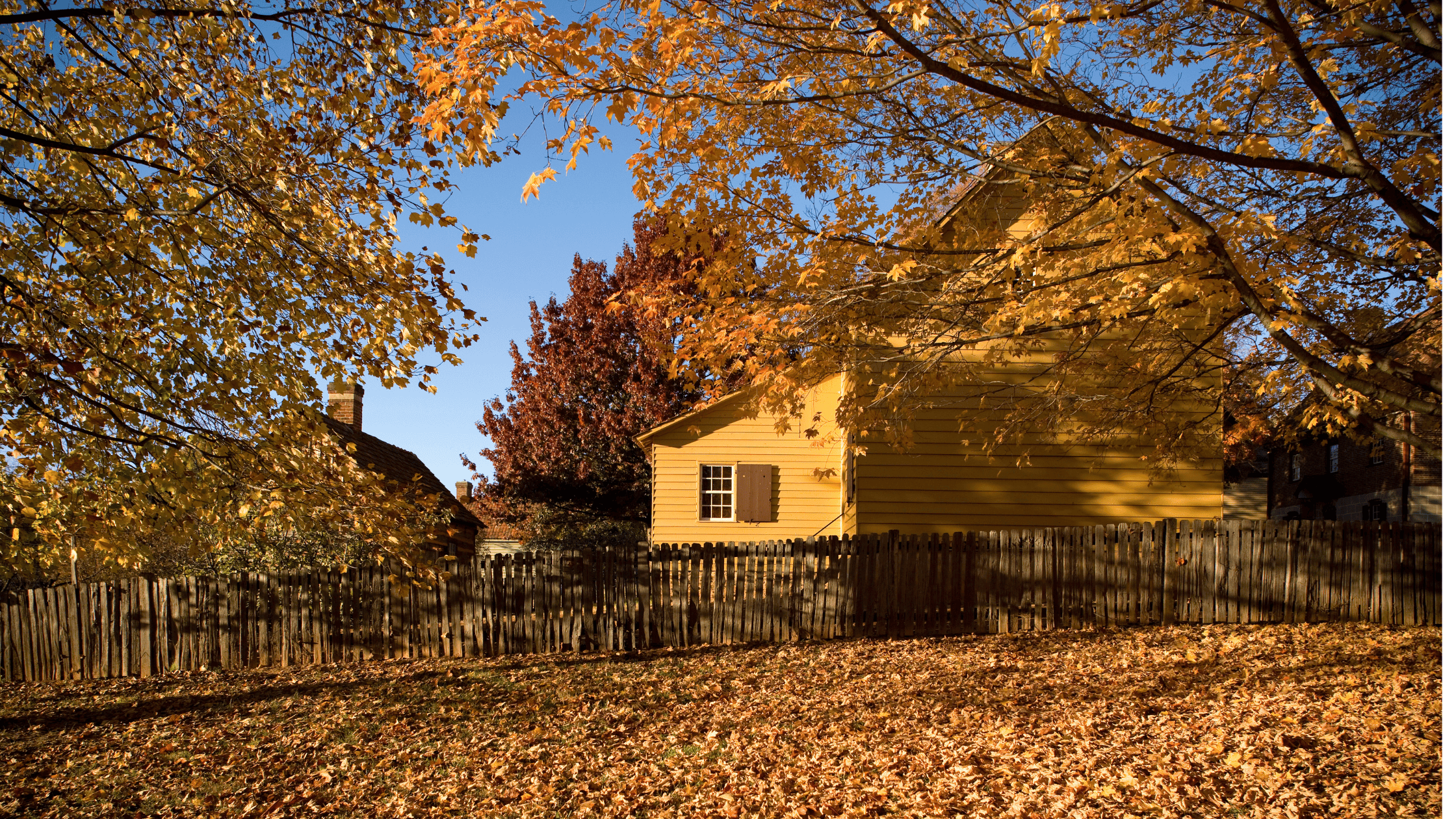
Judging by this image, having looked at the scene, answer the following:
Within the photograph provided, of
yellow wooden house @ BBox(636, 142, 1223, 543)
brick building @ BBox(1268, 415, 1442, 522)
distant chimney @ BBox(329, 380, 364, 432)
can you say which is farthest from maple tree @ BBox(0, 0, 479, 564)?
brick building @ BBox(1268, 415, 1442, 522)

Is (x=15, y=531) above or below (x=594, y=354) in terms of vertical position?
below

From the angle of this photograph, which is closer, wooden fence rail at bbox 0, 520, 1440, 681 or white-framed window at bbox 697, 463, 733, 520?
wooden fence rail at bbox 0, 520, 1440, 681

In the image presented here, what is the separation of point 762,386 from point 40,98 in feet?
22.2

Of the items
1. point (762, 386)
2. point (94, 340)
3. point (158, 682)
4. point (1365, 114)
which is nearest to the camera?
point (94, 340)

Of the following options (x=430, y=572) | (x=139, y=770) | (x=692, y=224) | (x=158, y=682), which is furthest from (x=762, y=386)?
(x=158, y=682)

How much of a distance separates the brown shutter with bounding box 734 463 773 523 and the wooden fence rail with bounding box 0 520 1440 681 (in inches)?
266

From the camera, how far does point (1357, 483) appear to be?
30.3 m

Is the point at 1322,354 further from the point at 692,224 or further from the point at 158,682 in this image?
the point at 158,682

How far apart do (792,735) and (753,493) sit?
11542 mm

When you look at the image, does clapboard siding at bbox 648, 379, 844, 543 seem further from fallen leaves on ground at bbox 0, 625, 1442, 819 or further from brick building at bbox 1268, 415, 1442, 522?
brick building at bbox 1268, 415, 1442, 522

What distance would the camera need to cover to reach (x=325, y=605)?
11.6 metres

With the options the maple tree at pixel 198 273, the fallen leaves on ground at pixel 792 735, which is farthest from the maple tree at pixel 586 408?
the maple tree at pixel 198 273

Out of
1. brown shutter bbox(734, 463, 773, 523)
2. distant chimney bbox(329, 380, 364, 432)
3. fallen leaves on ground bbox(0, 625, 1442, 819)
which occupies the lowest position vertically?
fallen leaves on ground bbox(0, 625, 1442, 819)

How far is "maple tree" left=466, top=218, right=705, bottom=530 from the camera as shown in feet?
84.1
